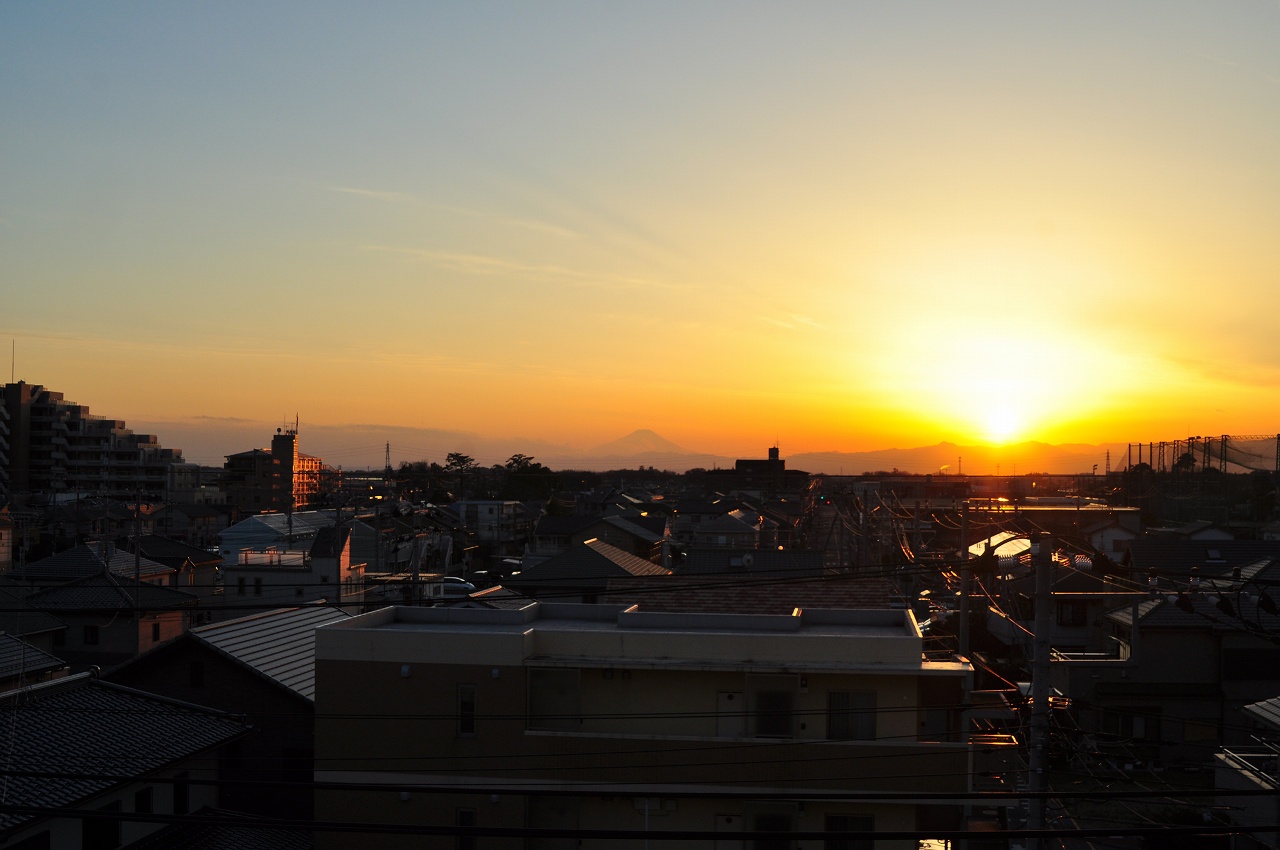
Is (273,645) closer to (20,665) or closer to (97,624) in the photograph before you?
(20,665)

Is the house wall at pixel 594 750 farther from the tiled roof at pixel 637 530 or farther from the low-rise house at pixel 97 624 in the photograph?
the tiled roof at pixel 637 530

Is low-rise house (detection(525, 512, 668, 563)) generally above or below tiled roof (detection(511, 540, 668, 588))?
below

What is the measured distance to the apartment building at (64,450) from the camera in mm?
58344

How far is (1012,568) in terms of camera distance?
8.27 meters

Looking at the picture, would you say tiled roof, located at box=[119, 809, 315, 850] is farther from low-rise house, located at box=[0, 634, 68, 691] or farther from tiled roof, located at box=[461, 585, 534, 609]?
tiled roof, located at box=[461, 585, 534, 609]

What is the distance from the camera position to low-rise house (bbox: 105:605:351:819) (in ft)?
40.4

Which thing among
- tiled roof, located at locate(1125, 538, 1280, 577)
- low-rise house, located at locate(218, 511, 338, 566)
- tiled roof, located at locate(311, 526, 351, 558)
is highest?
tiled roof, located at locate(1125, 538, 1280, 577)

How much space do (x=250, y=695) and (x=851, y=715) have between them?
25.3ft

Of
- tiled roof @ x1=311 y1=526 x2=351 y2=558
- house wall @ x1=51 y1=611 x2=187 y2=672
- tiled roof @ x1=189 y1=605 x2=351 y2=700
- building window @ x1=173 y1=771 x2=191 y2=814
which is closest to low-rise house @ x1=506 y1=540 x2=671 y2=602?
tiled roof @ x1=189 y1=605 x2=351 y2=700

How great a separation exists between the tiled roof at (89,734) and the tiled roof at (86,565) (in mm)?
14389

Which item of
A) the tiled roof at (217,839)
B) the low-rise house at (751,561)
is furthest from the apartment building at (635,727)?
the low-rise house at (751,561)

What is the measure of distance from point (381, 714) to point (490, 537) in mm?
40006

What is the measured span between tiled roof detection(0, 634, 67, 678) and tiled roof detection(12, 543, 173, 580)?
35.8 feet

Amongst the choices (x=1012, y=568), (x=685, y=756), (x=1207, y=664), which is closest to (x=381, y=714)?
(x=685, y=756)
